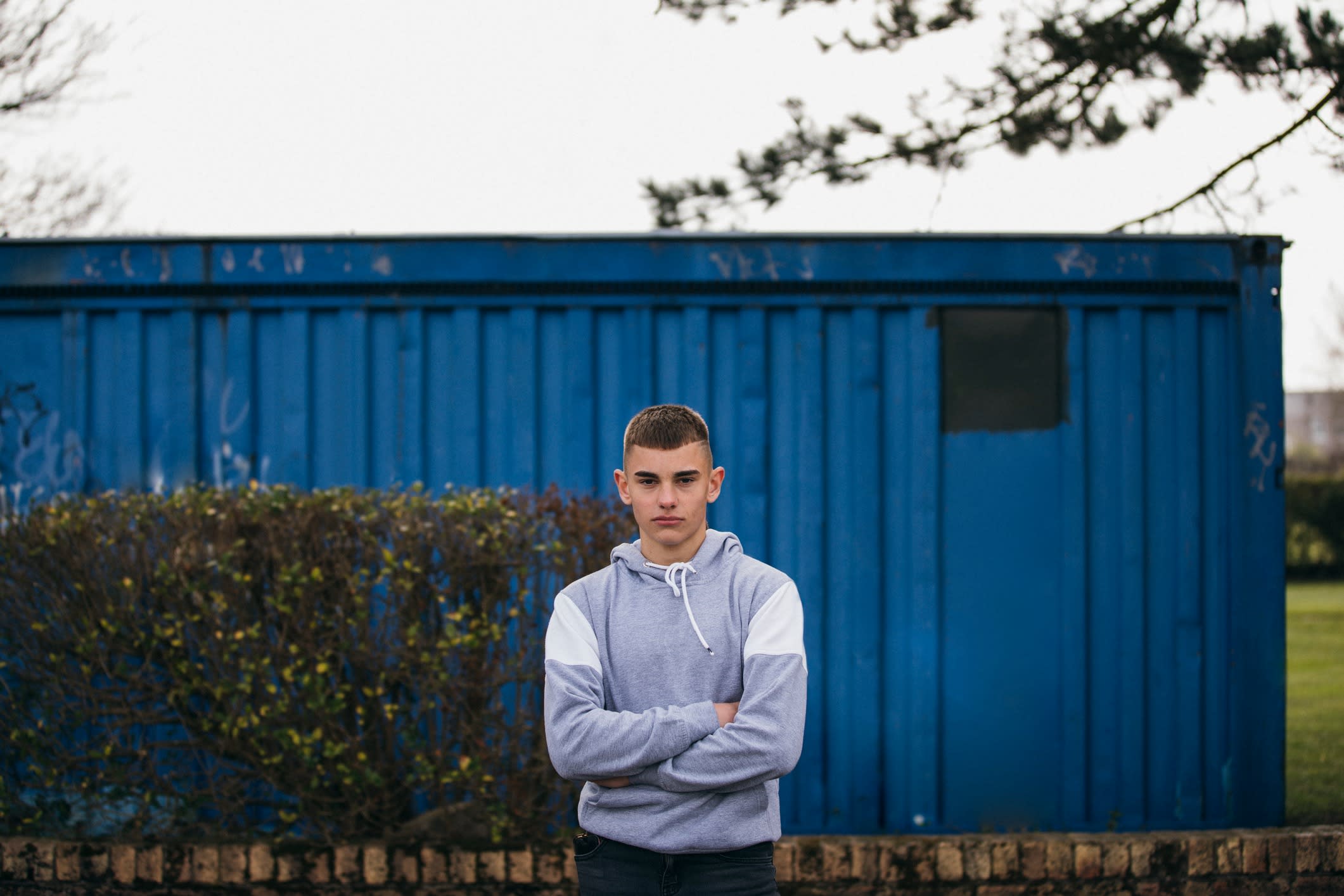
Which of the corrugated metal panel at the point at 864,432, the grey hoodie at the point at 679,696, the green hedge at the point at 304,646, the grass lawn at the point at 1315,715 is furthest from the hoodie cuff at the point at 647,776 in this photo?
the grass lawn at the point at 1315,715

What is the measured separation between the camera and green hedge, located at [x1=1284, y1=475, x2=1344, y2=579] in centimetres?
1795

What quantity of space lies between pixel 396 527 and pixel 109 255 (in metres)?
2.06

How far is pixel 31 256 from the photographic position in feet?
15.0

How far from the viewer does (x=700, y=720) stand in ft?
6.39

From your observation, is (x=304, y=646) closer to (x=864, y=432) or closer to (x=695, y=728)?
(x=695, y=728)

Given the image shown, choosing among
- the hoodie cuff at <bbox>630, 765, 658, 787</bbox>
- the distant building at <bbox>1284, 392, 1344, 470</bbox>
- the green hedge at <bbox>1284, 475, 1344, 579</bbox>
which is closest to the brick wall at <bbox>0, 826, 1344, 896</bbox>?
the hoodie cuff at <bbox>630, 765, 658, 787</bbox>

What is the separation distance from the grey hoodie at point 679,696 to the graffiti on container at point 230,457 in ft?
9.49

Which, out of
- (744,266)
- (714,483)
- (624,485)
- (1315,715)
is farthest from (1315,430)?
(624,485)

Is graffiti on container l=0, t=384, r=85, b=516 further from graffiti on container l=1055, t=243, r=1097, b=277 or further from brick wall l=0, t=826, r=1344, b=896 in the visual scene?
graffiti on container l=1055, t=243, r=1097, b=277

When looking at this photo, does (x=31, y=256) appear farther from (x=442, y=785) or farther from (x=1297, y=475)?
(x=1297, y=475)

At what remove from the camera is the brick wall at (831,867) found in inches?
151

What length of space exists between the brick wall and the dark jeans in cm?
193

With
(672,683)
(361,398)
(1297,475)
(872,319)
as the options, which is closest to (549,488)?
(361,398)

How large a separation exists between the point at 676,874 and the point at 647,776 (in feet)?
0.73
